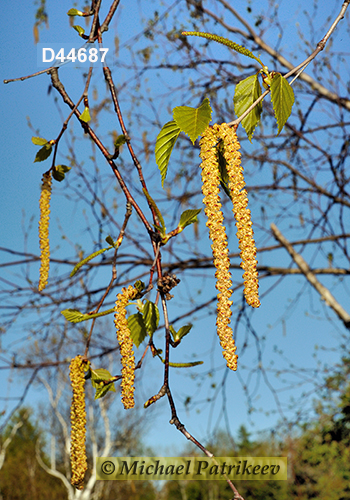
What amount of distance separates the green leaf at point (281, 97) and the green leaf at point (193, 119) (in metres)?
0.12

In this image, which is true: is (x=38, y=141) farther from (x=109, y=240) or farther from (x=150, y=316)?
(x=150, y=316)

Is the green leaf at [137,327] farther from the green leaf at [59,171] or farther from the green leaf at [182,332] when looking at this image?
the green leaf at [59,171]

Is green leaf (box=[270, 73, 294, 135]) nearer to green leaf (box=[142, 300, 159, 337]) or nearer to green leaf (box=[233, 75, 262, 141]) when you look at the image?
green leaf (box=[233, 75, 262, 141])

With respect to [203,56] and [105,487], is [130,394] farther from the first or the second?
[105,487]

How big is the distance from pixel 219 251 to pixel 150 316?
193 millimetres

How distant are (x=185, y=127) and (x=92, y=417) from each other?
1037 cm

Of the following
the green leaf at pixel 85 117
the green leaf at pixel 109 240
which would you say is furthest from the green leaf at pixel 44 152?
the green leaf at pixel 109 240

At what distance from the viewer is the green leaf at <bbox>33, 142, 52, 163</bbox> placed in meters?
0.86

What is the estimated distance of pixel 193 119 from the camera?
1.88 feet

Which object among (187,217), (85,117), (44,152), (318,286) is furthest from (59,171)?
(318,286)

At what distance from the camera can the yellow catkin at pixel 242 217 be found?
1.72 ft

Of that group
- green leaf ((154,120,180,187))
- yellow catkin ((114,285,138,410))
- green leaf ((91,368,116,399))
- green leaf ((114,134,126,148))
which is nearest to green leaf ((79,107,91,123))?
green leaf ((114,134,126,148))

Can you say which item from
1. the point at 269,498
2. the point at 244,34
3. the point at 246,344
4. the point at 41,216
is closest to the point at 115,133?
the point at 244,34

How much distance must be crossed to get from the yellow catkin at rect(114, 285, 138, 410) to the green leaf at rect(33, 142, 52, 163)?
0.38 metres
